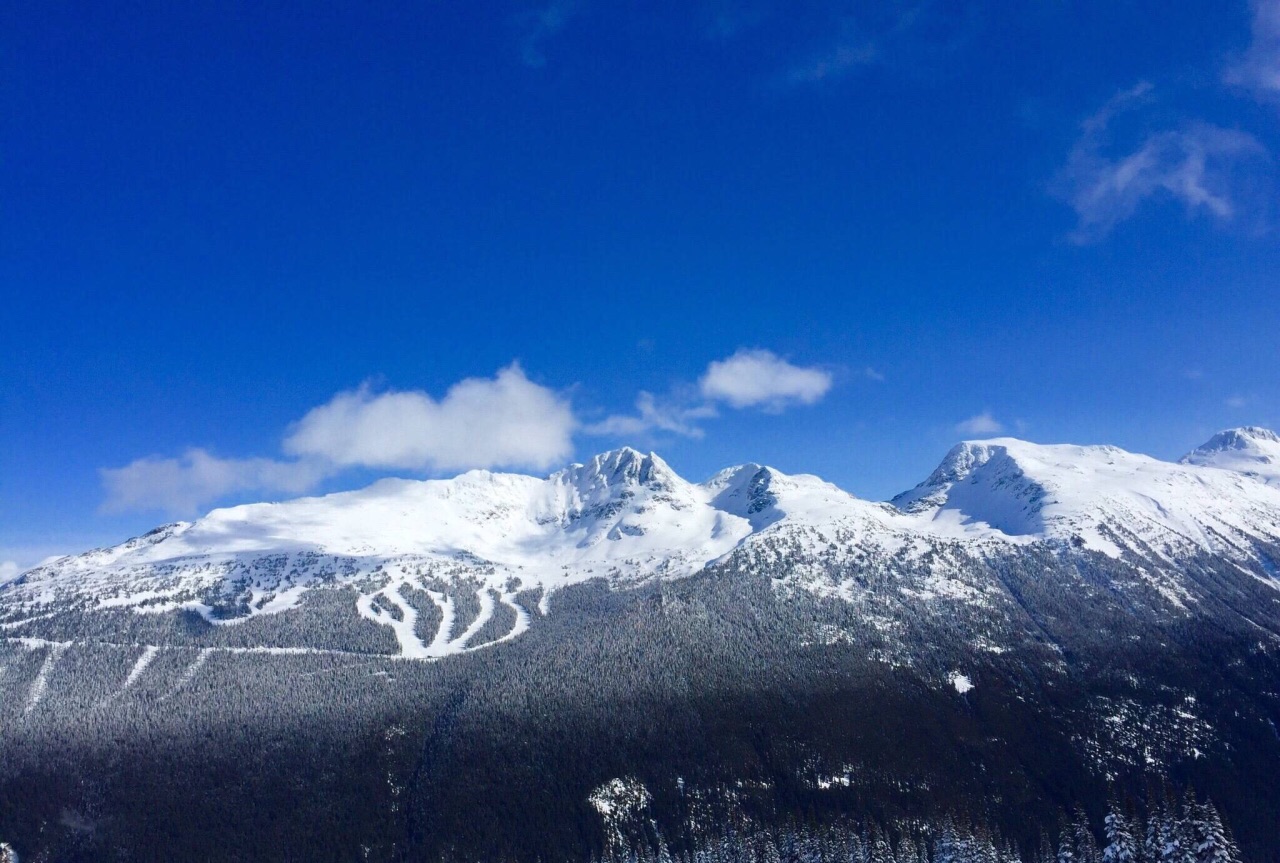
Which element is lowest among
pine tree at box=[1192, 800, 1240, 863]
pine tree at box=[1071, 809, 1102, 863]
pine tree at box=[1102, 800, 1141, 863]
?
pine tree at box=[1071, 809, 1102, 863]

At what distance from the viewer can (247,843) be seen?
194 metres

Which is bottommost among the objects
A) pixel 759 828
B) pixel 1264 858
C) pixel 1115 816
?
pixel 1264 858

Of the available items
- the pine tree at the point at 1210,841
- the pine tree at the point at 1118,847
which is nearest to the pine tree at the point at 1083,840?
the pine tree at the point at 1118,847

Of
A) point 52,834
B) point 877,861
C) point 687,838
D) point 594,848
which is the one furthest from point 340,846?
point 877,861

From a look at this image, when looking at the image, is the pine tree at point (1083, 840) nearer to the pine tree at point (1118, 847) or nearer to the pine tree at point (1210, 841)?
the pine tree at point (1118, 847)

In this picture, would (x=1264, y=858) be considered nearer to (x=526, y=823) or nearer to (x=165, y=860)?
(x=526, y=823)

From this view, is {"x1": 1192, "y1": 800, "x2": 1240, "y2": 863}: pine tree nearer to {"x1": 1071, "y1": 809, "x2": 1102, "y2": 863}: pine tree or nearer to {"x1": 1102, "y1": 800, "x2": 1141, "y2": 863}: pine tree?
{"x1": 1102, "y1": 800, "x2": 1141, "y2": 863}: pine tree

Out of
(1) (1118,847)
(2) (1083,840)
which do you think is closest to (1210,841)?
(1) (1118,847)

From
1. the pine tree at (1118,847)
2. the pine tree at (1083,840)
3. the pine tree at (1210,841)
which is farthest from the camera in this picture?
the pine tree at (1083,840)

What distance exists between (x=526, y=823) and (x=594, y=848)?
2137cm

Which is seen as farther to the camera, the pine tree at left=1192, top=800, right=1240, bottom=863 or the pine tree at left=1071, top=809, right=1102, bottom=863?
the pine tree at left=1071, top=809, right=1102, bottom=863

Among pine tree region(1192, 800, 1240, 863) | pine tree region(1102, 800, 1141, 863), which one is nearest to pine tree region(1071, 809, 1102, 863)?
pine tree region(1102, 800, 1141, 863)

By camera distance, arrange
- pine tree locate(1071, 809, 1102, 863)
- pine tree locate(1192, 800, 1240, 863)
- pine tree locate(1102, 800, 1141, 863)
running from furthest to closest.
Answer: pine tree locate(1071, 809, 1102, 863)
pine tree locate(1102, 800, 1141, 863)
pine tree locate(1192, 800, 1240, 863)

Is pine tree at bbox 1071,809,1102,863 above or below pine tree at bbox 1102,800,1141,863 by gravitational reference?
below
